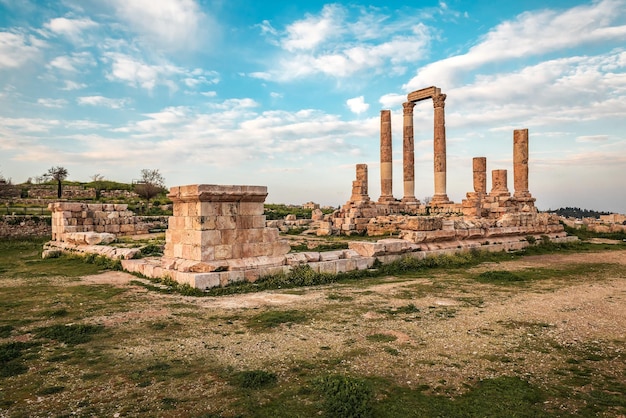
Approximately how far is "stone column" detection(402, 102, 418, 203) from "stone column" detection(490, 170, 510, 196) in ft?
16.2

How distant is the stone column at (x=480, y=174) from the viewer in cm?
2444

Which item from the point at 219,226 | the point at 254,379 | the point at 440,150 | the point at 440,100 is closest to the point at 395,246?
the point at 219,226

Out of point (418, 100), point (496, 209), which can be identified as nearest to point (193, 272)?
point (496, 209)

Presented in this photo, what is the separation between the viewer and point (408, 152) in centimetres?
2730

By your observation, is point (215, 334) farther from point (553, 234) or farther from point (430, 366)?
point (553, 234)

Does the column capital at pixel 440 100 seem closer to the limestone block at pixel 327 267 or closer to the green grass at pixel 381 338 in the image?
the limestone block at pixel 327 267

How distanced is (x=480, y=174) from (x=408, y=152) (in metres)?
4.99

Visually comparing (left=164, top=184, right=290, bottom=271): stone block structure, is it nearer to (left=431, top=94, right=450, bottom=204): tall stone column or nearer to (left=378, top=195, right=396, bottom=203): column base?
(left=378, top=195, right=396, bottom=203): column base

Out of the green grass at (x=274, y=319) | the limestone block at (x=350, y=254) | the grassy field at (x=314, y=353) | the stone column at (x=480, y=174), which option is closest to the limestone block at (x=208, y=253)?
the grassy field at (x=314, y=353)

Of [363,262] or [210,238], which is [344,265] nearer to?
[363,262]

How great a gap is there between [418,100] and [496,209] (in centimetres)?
898

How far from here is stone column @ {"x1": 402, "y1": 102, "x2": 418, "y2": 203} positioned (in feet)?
88.8

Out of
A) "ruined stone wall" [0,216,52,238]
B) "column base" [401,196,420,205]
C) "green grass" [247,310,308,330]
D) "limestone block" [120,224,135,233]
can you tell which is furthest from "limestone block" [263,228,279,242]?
"column base" [401,196,420,205]

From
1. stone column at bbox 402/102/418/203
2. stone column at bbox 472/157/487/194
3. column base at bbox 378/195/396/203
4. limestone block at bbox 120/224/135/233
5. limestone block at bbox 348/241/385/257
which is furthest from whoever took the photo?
stone column at bbox 402/102/418/203
